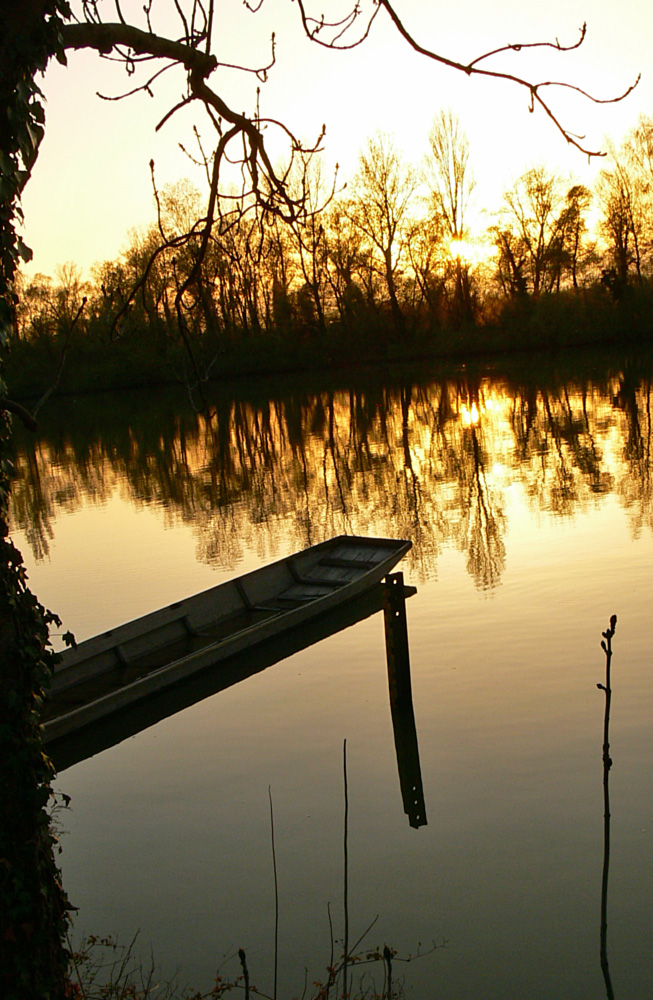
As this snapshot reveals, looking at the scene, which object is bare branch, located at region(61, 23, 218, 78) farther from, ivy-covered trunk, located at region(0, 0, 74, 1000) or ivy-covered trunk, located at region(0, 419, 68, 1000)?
ivy-covered trunk, located at region(0, 419, 68, 1000)

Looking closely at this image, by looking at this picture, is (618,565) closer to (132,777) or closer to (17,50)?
(132,777)

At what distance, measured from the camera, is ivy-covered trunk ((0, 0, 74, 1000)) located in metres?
3.24

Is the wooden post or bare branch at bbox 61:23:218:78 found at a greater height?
bare branch at bbox 61:23:218:78

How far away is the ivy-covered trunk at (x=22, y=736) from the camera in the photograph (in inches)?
127

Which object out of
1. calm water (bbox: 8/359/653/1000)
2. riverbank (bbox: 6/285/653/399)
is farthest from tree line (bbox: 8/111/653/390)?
calm water (bbox: 8/359/653/1000)

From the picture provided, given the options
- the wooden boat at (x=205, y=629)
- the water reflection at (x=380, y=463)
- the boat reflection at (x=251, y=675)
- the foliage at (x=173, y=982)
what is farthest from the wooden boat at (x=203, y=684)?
the foliage at (x=173, y=982)

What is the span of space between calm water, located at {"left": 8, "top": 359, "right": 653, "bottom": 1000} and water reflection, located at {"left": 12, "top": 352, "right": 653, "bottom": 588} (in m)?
0.17

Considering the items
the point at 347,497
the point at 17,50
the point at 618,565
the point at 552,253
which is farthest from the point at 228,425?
the point at 17,50

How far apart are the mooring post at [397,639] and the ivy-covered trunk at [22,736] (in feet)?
14.6

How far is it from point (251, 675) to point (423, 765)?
131 inches

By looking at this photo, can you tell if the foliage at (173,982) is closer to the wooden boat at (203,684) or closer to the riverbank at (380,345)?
the wooden boat at (203,684)

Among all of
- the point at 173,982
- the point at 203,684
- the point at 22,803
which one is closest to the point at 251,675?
the point at 203,684

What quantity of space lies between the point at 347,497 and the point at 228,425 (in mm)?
18242

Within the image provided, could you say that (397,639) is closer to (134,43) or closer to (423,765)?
(423,765)
